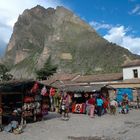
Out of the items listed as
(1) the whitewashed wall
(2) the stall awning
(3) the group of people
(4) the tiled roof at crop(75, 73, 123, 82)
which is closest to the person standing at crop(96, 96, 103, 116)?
(3) the group of people

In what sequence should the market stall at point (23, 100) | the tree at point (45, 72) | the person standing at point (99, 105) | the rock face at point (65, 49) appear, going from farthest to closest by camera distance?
1. the rock face at point (65, 49)
2. the tree at point (45, 72)
3. the person standing at point (99, 105)
4. the market stall at point (23, 100)

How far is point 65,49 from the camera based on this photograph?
440 feet

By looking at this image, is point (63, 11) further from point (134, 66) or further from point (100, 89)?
point (100, 89)

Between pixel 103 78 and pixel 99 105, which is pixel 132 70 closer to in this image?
pixel 103 78

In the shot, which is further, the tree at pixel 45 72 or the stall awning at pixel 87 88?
the tree at pixel 45 72

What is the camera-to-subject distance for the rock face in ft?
372

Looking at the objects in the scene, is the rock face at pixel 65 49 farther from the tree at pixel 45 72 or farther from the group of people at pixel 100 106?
the group of people at pixel 100 106

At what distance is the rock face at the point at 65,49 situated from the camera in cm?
11344

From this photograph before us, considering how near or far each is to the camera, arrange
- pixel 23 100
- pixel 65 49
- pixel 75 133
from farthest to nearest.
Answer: pixel 65 49 < pixel 23 100 < pixel 75 133

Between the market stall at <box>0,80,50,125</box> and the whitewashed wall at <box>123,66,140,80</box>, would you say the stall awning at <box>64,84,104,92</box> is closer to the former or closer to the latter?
the market stall at <box>0,80,50,125</box>

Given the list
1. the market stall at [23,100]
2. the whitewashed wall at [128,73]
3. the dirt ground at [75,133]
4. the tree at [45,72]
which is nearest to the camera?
the dirt ground at [75,133]

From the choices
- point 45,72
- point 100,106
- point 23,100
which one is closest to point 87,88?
point 100,106

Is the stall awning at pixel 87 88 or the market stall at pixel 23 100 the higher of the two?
the stall awning at pixel 87 88

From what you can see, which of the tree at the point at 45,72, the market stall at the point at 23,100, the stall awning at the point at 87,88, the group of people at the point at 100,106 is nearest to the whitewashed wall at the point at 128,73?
the stall awning at the point at 87,88
